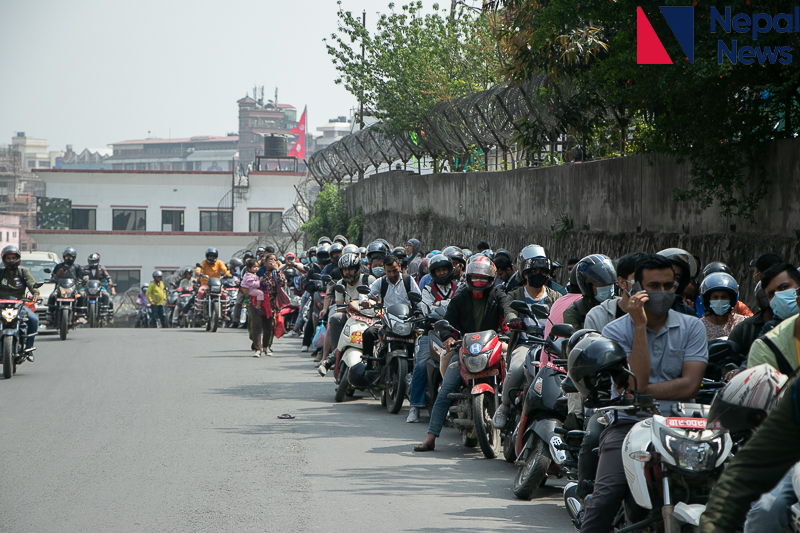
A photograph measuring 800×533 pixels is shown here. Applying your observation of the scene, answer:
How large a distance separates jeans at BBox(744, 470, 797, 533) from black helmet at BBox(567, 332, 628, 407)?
1801mm

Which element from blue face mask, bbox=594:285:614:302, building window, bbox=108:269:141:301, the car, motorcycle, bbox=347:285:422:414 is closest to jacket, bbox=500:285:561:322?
motorcycle, bbox=347:285:422:414

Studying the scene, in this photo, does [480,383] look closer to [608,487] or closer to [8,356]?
[608,487]

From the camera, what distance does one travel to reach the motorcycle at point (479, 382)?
330 inches

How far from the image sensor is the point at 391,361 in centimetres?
1109

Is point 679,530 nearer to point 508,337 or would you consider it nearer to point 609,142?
point 508,337

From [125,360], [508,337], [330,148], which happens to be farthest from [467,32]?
[508,337]

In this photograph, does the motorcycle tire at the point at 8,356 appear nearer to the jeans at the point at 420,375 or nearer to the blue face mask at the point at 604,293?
the jeans at the point at 420,375

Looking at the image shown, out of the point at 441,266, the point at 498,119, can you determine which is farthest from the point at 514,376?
the point at 498,119

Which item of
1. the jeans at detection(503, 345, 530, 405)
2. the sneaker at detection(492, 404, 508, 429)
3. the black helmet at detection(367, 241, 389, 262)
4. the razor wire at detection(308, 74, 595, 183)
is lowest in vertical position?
the sneaker at detection(492, 404, 508, 429)

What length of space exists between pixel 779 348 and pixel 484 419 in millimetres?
4994

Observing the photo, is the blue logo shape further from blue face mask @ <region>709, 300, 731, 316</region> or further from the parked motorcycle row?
blue face mask @ <region>709, 300, 731, 316</region>

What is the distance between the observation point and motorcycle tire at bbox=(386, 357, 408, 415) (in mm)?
10836

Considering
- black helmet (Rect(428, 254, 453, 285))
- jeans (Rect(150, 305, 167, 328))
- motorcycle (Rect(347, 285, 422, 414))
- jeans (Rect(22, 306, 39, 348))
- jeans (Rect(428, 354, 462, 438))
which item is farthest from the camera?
jeans (Rect(150, 305, 167, 328))

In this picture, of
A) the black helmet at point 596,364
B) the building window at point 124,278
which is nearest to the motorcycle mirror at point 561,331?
the black helmet at point 596,364
